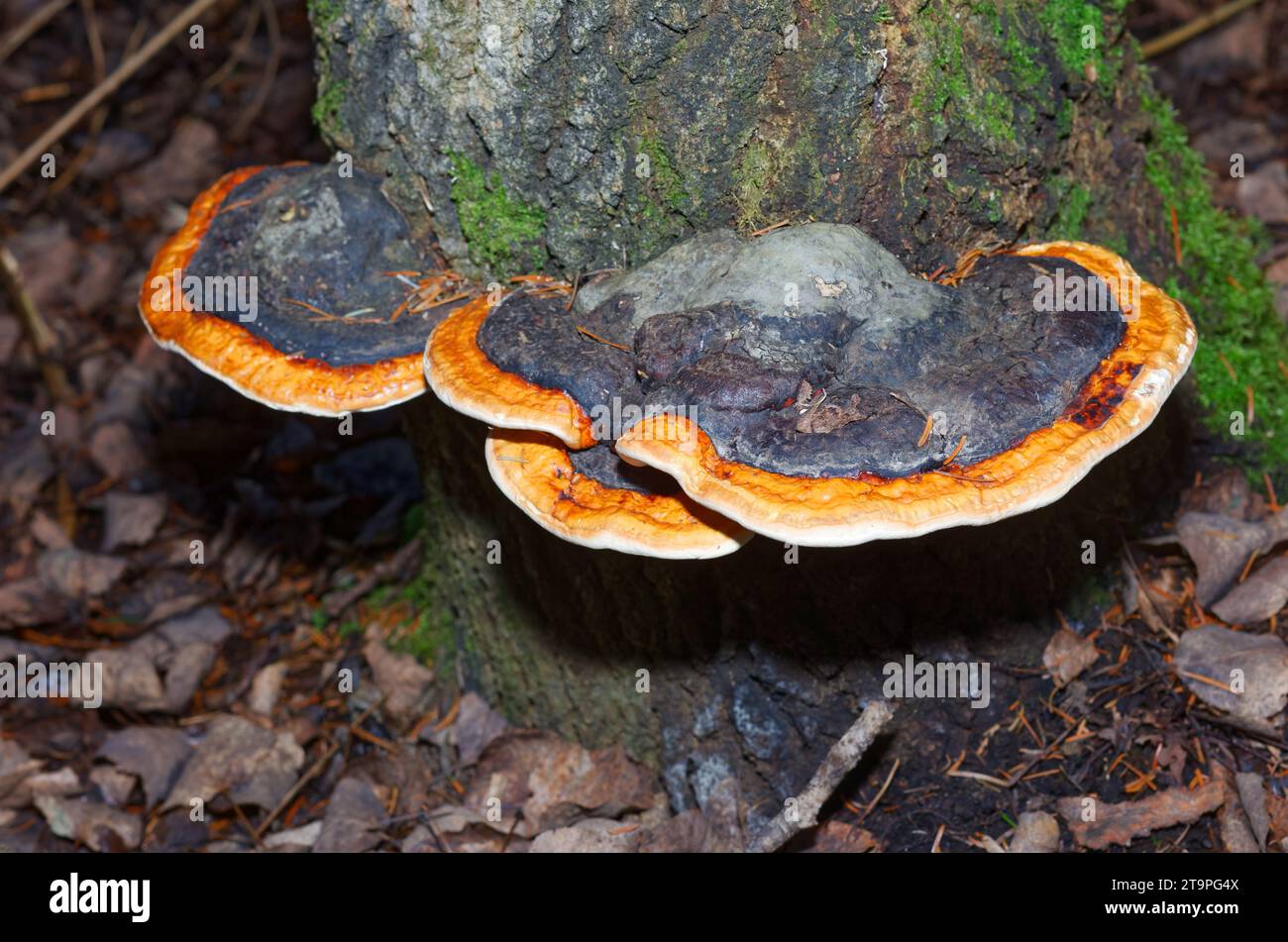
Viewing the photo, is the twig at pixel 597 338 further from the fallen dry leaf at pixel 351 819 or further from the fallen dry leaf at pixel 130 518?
the fallen dry leaf at pixel 130 518

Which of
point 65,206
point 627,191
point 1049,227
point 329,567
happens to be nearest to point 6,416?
point 65,206

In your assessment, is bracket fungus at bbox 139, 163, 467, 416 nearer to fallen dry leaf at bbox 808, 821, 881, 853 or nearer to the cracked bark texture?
the cracked bark texture

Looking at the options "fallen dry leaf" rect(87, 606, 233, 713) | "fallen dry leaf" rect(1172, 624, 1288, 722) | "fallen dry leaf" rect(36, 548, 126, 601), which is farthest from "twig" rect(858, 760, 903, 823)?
"fallen dry leaf" rect(36, 548, 126, 601)

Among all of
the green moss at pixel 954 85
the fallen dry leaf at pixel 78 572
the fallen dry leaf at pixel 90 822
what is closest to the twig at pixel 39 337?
the fallen dry leaf at pixel 78 572

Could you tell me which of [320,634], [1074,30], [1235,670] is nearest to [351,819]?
[320,634]

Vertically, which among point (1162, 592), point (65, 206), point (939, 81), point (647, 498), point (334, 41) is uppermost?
point (65, 206)

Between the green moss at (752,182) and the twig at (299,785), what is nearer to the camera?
the green moss at (752,182)

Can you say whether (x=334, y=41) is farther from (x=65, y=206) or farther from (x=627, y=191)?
(x=65, y=206)
